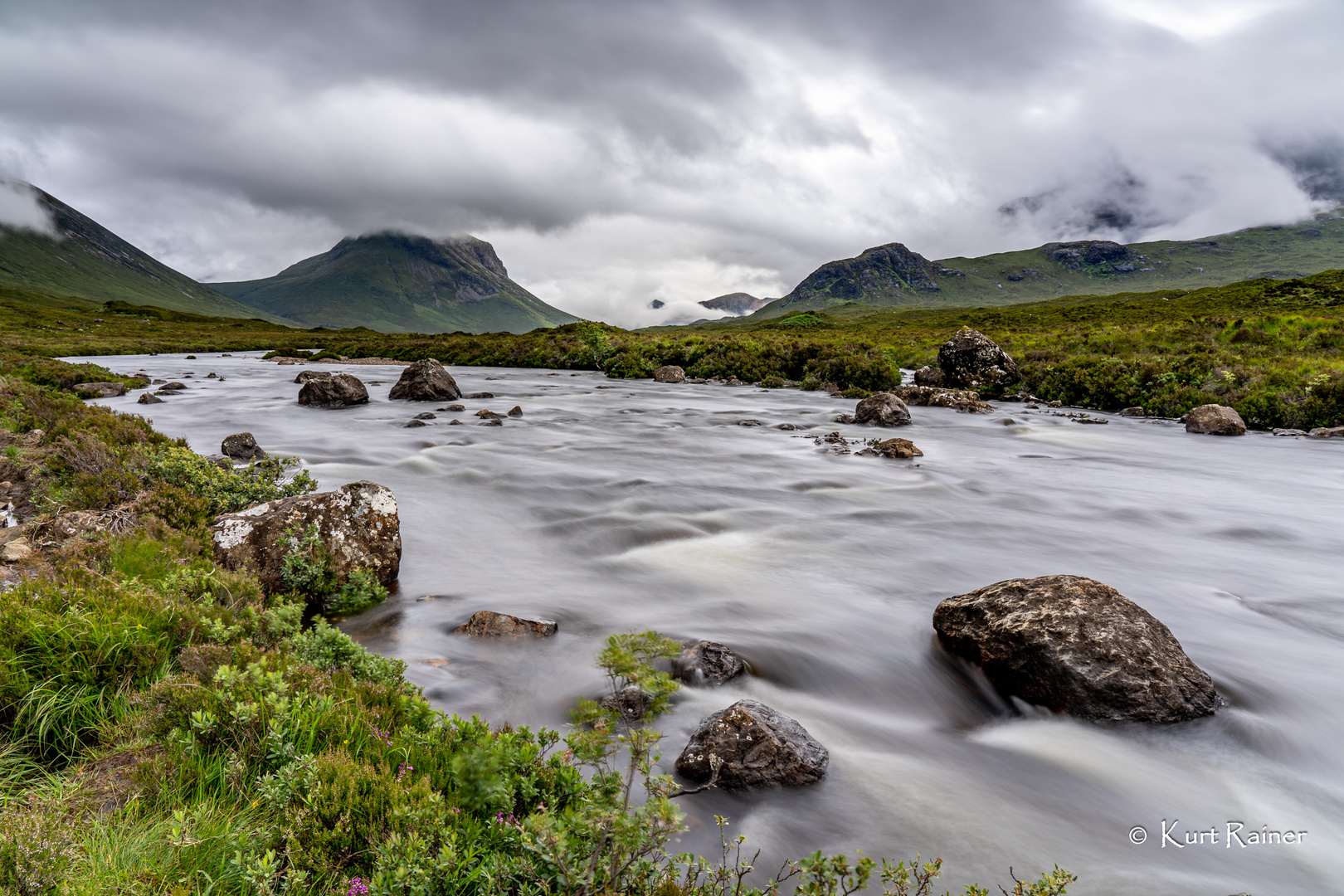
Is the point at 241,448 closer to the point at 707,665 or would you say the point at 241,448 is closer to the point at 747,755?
the point at 707,665

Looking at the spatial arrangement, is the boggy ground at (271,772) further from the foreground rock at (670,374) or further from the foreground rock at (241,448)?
the foreground rock at (670,374)

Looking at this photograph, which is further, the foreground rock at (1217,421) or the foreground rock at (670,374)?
the foreground rock at (670,374)

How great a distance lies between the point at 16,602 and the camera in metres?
4.42

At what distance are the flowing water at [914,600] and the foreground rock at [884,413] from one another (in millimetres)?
2257

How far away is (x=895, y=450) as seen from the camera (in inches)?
668

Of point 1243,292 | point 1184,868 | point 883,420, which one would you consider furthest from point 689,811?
point 1243,292

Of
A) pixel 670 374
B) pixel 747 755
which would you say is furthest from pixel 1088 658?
pixel 670 374

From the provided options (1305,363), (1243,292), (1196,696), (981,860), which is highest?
(1243,292)

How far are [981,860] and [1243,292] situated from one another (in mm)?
89000

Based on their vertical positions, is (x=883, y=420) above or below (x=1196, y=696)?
above

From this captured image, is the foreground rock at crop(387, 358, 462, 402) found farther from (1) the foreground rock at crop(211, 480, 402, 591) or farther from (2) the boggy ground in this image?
(2) the boggy ground

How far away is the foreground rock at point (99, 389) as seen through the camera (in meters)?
24.9

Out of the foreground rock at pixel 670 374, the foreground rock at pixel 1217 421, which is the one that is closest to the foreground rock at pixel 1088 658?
the foreground rock at pixel 1217 421

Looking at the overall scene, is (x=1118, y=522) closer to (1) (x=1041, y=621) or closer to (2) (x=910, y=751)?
(1) (x=1041, y=621)
